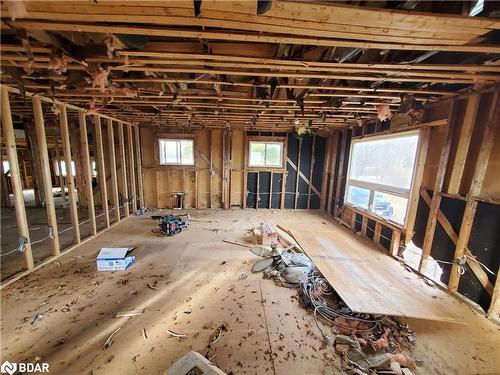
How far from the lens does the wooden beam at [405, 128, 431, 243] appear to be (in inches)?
124

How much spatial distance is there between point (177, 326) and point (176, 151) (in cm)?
549

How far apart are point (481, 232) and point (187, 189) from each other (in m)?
6.57

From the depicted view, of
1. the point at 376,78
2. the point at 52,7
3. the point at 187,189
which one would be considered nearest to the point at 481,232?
the point at 376,78

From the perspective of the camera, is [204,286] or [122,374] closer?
[122,374]

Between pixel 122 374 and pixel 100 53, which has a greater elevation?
pixel 100 53

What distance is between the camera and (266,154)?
671 centimetres

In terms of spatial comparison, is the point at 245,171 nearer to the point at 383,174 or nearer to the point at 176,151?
the point at 176,151

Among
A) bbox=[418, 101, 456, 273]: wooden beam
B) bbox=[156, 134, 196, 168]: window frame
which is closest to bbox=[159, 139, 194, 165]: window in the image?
bbox=[156, 134, 196, 168]: window frame

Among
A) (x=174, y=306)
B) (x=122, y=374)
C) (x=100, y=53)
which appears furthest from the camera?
(x=174, y=306)

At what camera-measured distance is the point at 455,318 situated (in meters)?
2.13

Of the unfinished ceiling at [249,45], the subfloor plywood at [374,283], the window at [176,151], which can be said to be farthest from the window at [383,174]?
the window at [176,151]

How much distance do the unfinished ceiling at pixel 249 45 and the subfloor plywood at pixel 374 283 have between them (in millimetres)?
2474

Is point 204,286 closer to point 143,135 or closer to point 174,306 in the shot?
point 174,306

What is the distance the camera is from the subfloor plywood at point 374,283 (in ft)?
7.19
